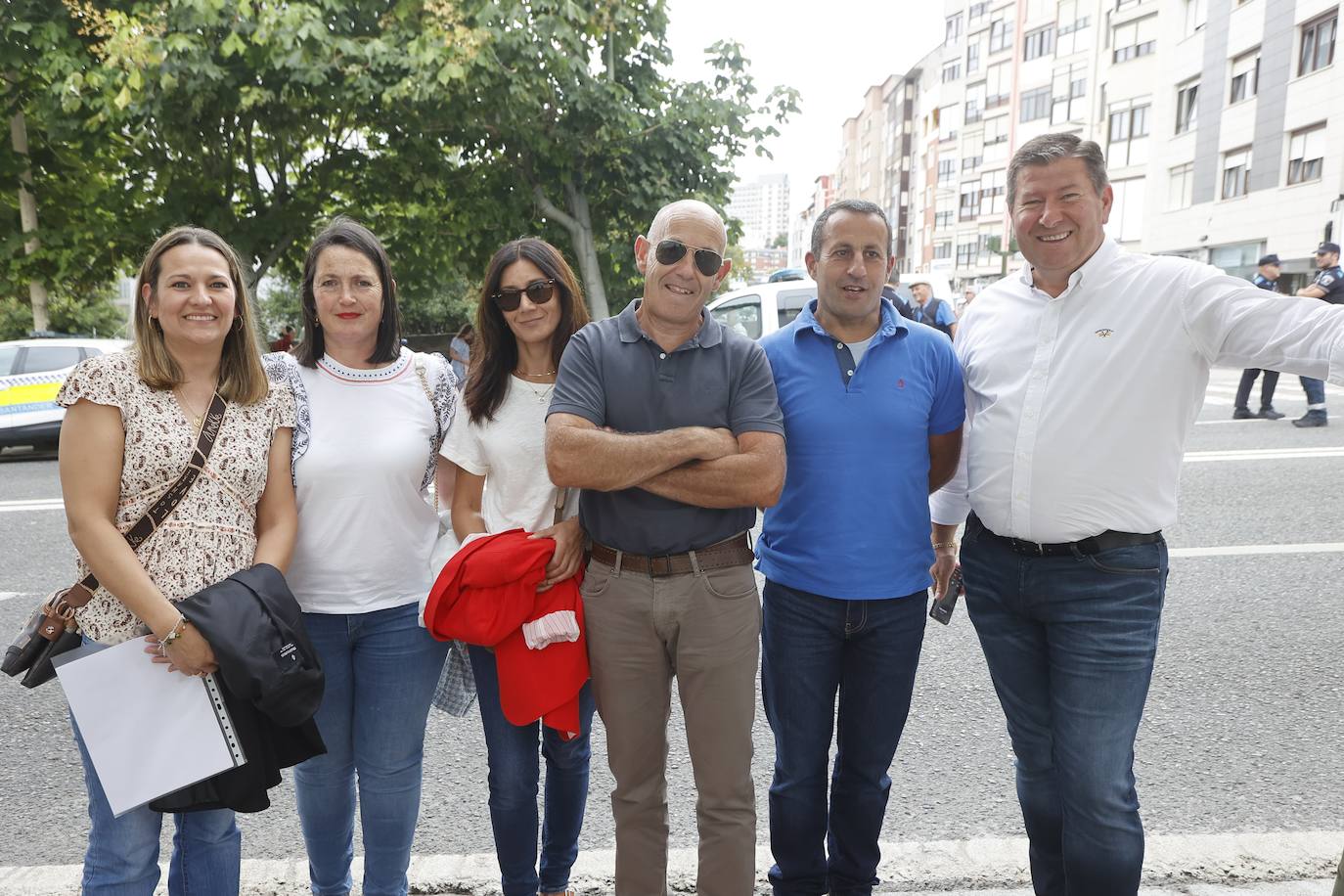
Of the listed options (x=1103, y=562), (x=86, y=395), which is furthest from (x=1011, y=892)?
(x=86, y=395)

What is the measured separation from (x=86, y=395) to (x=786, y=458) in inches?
71.0

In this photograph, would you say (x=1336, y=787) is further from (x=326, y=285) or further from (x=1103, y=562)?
(x=326, y=285)

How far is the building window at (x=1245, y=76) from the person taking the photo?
93.1 ft

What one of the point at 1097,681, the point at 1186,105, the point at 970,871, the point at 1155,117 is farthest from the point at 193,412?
the point at 1155,117

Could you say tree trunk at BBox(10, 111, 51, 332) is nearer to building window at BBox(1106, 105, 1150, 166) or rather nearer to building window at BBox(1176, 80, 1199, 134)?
building window at BBox(1176, 80, 1199, 134)

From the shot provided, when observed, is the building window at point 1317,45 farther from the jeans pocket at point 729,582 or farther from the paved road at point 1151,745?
the jeans pocket at point 729,582

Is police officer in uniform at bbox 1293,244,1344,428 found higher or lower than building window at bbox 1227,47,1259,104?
lower

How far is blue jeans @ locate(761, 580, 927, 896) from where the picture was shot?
2676 millimetres

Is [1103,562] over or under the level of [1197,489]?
over

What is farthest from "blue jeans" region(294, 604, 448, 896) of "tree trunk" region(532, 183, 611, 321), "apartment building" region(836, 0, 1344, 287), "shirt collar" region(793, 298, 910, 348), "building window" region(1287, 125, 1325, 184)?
"building window" region(1287, 125, 1325, 184)

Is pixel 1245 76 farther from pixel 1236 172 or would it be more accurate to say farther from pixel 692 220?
pixel 692 220

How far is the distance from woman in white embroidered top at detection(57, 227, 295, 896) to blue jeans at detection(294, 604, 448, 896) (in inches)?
11.0

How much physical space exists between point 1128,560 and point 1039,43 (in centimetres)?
5763

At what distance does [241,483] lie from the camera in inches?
90.9
